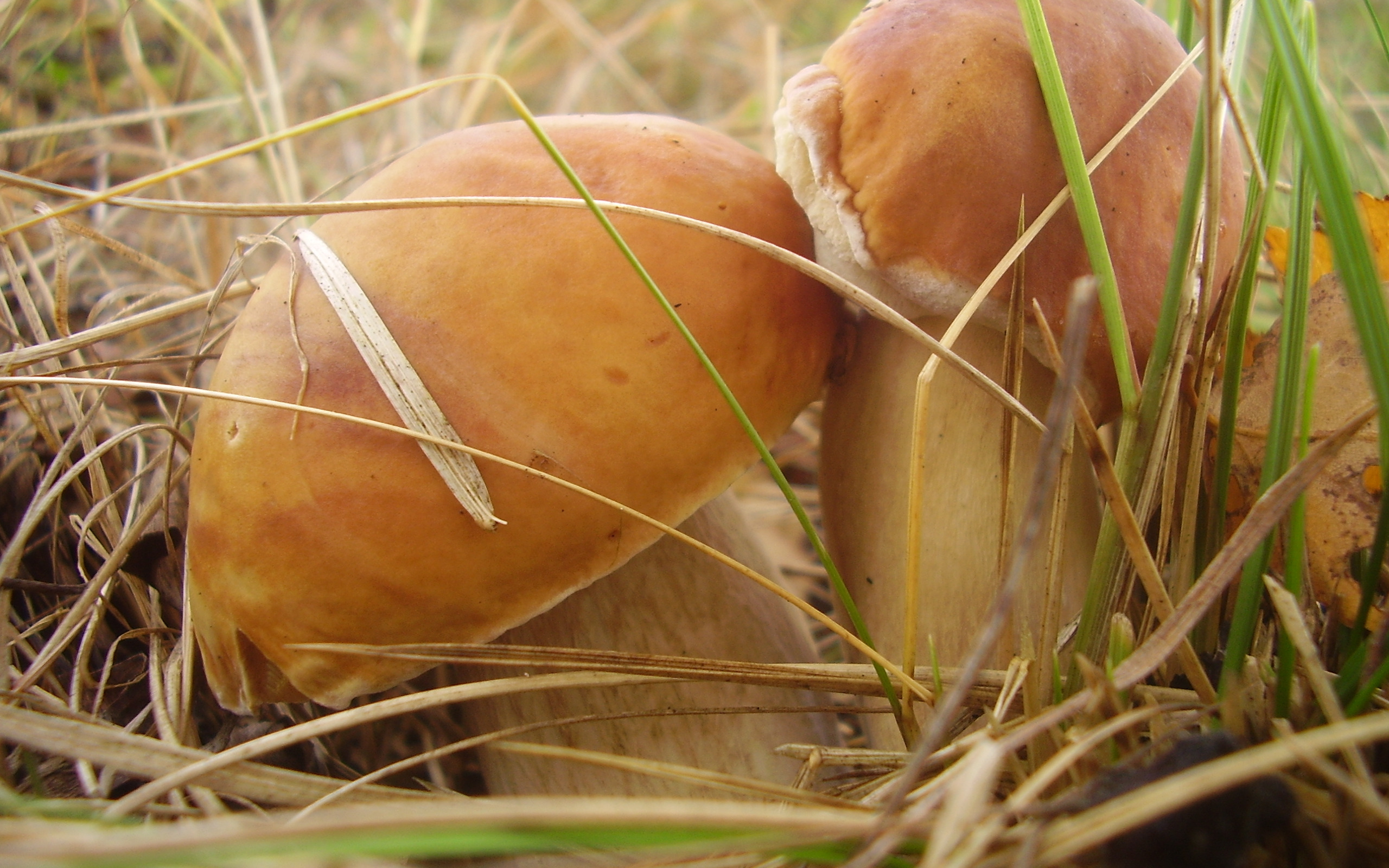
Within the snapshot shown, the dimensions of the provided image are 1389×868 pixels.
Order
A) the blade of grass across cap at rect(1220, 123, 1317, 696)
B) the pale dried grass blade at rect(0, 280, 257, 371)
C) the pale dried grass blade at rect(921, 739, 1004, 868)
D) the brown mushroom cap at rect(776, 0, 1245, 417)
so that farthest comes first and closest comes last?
the pale dried grass blade at rect(0, 280, 257, 371), the brown mushroom cap at rect(776, 0, 1245, 417), the blade of grass across cap at rect(1220, 123, 1317, 696), the pale dried grass blade at rect(921, 739, 1004, 868)

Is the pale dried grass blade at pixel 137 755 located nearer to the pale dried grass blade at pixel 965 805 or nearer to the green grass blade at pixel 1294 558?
the pale dried grass blade at pixel 965 805

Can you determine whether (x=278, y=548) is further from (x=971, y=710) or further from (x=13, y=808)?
(x=971, y=710)

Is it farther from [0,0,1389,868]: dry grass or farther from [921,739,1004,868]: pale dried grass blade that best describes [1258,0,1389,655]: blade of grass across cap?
[921,739,1004,868]: pale dried grass blade

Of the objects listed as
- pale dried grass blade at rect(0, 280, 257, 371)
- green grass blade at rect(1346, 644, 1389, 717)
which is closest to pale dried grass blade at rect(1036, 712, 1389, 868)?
green grass blade at rect(1346, 644, 1389, 717)

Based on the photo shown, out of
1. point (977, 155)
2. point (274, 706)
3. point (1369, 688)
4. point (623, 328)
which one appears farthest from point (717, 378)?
point (274, 706)

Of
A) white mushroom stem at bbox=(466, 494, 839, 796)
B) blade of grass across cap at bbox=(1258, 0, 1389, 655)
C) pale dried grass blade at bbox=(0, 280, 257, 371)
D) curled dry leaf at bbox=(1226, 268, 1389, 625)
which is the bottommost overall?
white mushroom stem at bbox=(466, 494, 839, 796)

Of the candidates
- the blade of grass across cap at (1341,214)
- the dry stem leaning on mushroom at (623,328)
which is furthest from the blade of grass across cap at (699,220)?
the blade of grass across cap at (1341,214)
